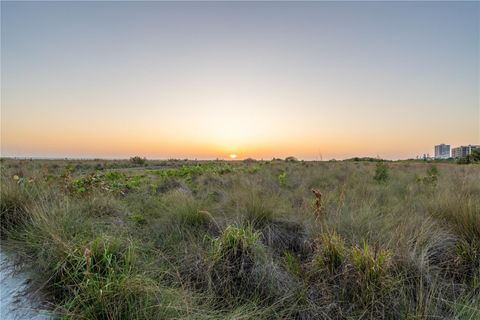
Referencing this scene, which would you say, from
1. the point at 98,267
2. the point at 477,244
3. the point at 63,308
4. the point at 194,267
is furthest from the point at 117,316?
the point at 477,244

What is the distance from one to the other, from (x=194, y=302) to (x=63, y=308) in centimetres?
90

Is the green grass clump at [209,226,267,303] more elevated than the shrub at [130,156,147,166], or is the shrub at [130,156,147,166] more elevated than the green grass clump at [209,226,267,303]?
the shrub at [130,156,147,166]

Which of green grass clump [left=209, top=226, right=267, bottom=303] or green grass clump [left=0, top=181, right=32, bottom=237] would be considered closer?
green grass clump [left=209, top=226, right=267, bottom=303]

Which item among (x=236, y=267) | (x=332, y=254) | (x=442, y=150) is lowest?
(x=236, y=267)

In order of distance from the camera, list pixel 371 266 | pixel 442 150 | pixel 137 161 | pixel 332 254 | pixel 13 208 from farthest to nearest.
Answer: pixel 442 150 → pixel 137 161 → pixel 13 208 → pixel 332 254 → pixel 371 266

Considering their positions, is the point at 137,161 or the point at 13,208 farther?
the point at 137,161

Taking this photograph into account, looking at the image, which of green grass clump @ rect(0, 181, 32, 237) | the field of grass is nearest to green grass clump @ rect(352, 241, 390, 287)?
the field of grass

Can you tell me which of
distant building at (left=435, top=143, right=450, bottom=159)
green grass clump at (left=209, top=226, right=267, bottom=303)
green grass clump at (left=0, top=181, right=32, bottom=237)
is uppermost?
distant building at (left=435, top=143, right=450, bottom=159)

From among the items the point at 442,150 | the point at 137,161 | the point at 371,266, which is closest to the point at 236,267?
the point at 371,266

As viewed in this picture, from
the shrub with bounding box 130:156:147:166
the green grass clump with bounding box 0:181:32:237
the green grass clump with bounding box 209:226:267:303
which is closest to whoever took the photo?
the green grass clump with bounding box 209:226:267:303

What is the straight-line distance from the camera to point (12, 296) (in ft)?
7.34

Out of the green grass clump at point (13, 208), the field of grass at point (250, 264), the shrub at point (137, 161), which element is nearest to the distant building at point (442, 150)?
the shrub at point (137, 161)

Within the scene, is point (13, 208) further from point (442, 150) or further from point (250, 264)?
point (442, 150)

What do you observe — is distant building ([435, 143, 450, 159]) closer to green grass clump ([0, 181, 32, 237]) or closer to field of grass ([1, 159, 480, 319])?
field of grass ([1, 159, 480, 319])
